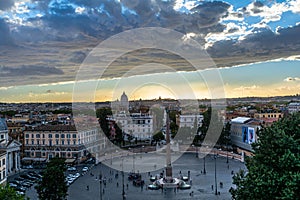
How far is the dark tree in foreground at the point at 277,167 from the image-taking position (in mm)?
10541

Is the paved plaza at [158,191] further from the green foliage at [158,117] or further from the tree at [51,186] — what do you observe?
the green foliage at [158,117]

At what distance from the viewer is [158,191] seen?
24641 millimetres

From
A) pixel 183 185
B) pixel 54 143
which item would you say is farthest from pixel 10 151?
pixel 183 185

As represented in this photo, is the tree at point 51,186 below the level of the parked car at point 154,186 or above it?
above

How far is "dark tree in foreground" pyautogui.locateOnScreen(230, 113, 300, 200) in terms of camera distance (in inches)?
415

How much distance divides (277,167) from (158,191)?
1443 centimetres

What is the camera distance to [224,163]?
114 feet

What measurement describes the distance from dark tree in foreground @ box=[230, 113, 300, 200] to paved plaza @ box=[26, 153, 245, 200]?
11320mm

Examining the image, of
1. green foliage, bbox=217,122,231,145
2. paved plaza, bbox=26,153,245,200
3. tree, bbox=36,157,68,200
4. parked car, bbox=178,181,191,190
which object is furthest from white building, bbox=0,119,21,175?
green foliage, bbox=217,122,231,145

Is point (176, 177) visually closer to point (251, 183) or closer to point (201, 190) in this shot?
point (201, 190)

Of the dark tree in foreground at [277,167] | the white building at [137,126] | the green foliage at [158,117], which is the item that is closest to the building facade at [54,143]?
the white building at [137,126]

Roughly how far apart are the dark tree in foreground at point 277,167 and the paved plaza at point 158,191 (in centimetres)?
1132

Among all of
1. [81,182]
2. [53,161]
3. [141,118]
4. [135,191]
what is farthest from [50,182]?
[141,118]

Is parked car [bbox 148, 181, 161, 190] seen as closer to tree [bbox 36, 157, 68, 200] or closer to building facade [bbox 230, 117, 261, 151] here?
tree [bbox 36, 157, 68, 200]
